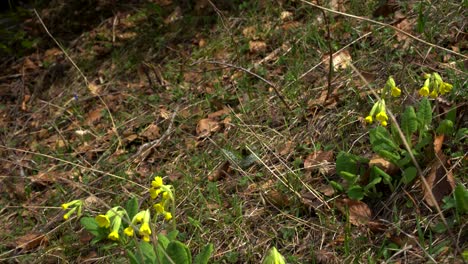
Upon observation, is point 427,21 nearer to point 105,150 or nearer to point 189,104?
point 189,104

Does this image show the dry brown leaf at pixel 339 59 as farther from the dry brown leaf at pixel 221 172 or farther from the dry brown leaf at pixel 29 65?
the dry brown leaf at pixel 29 65

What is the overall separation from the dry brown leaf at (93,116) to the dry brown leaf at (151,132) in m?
0.53

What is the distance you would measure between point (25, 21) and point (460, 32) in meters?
4.02

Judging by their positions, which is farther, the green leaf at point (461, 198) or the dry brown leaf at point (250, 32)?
the dry brown leaf at point (250, 32)

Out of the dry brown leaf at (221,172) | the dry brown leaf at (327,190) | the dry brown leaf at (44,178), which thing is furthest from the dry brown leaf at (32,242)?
the dry brown leaf at (327,190)

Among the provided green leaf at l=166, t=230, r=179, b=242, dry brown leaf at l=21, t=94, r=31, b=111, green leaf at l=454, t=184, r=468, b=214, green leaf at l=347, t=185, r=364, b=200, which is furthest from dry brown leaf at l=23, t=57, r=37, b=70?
green leaf at l=454, t=184, r=468, b=214

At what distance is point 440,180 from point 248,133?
115 cm

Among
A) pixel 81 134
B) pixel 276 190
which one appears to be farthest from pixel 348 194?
pixel 81 134

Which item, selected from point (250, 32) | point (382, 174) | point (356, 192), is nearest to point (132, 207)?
point (356, 192)

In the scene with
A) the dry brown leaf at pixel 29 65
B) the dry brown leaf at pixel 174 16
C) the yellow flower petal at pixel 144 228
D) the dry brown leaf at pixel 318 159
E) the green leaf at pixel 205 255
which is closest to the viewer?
the yellow flower petal at pixel 144 228

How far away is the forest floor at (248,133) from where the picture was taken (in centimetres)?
281

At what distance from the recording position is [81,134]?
443 cm

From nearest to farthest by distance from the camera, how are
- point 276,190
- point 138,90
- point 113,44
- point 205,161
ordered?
point 276,190 < point 205,161 < point 138,90 < point 113,44

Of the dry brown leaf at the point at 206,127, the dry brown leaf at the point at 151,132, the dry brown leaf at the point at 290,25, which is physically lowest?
the dry brown leaf at the point at 151,132
